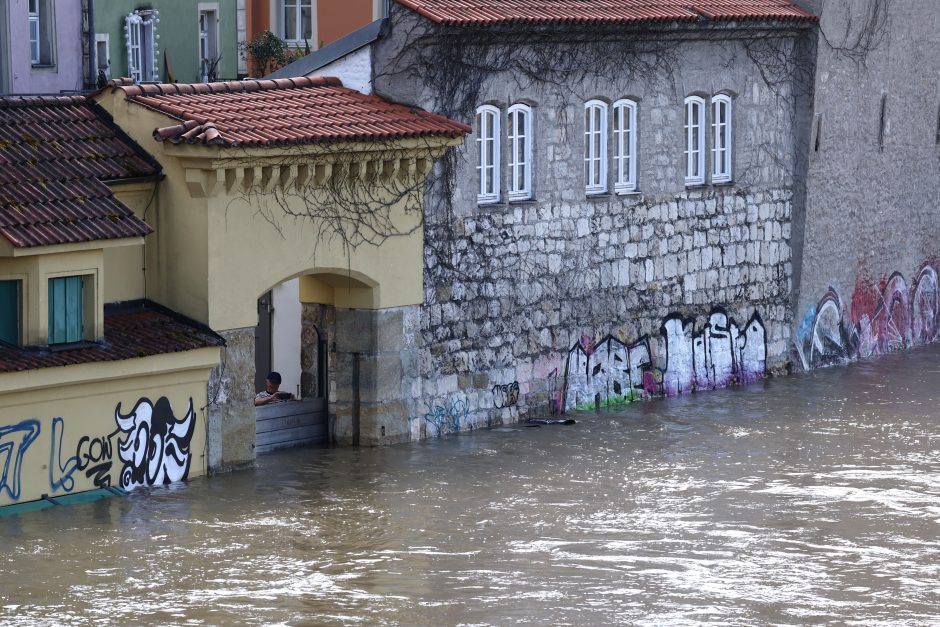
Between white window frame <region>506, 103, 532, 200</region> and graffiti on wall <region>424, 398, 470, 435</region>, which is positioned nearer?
graffiti on wall <region>424, 398, 470, 435</region>

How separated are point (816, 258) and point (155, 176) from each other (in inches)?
478

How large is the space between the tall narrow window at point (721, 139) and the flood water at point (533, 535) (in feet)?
14.0

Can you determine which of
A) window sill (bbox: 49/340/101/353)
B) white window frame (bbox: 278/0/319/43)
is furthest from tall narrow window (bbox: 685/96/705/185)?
white window frame (bbox: 278/0/319/43)

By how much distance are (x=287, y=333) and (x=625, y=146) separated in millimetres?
5227

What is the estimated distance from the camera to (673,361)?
2777 cm

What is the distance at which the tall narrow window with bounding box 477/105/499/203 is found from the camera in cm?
2483

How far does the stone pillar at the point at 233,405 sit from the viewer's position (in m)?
21.8

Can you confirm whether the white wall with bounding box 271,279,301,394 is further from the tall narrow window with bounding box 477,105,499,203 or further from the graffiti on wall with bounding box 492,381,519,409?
the tall narrow window with bounding box 477,105,499,203

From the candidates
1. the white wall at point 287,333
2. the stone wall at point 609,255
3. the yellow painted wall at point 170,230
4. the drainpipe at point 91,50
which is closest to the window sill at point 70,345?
the yellow painted wall at point 170,230

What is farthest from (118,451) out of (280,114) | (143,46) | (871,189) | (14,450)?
(143,46)

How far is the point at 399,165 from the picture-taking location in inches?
918

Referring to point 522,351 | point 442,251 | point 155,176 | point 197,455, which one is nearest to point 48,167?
point 155,176

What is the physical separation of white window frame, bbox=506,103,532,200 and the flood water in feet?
10.1

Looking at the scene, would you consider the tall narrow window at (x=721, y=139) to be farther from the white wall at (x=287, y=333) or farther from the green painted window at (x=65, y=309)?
the green painted window at (x=65, y=309)
